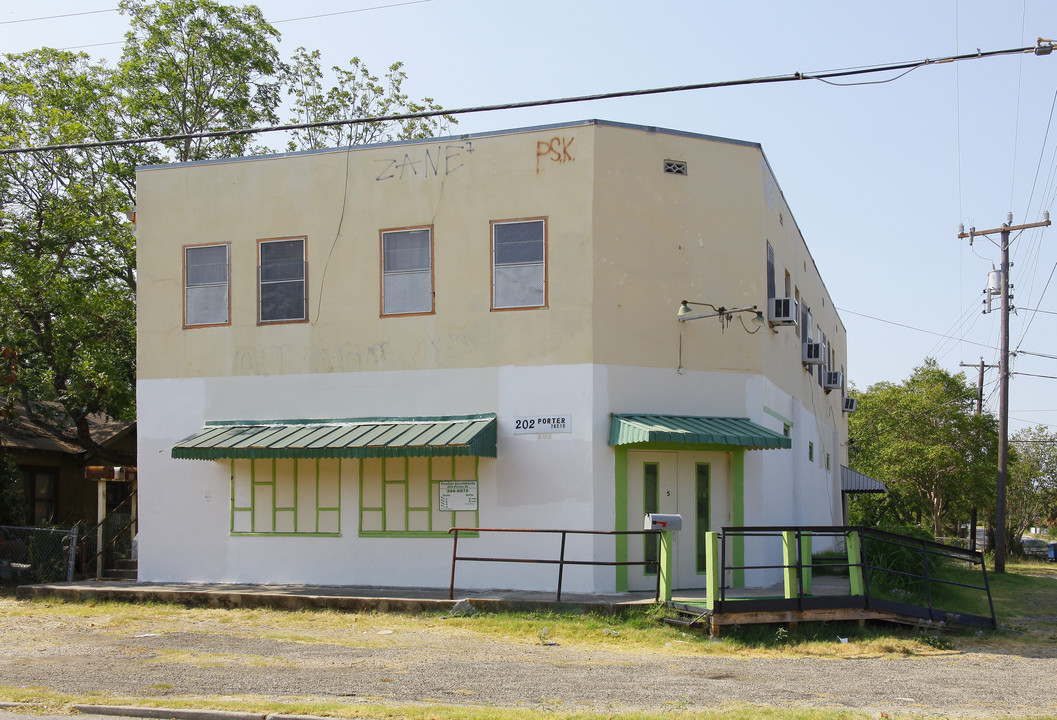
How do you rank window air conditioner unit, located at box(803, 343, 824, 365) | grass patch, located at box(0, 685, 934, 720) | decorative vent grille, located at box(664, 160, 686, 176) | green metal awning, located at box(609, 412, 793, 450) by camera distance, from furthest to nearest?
window air conditioner unit, located at box(803, 343, 824, 365) < decorative vent grille, located at box(664, 160, 686, 176) < green metal awning, located at box(609, 412, 793, 450) < grass patch, located at box(0, 685, 934, 720)

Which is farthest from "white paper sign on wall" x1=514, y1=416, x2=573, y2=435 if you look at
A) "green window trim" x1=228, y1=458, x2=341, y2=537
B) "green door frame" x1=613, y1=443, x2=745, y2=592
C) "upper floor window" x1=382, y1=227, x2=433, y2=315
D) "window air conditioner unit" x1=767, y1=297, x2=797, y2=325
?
"window air conditioner unit" x1=767, y1=297, x2=797, y2=325

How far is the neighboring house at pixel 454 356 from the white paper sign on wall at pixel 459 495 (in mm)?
41

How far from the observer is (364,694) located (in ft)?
30.9

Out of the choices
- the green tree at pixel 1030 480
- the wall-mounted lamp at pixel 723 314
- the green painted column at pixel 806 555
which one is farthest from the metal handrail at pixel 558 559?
the green tree at pixel 1030 480

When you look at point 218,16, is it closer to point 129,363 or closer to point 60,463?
point 129,363

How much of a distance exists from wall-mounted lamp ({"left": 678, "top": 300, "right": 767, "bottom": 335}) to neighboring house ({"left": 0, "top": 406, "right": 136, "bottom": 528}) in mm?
15713

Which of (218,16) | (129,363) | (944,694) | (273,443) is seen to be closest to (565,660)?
(944,694)

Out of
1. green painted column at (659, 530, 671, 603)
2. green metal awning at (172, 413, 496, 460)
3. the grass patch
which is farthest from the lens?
green metal awning at (172, 413, 496, 460)

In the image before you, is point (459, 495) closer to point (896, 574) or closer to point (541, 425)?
point (541, 425)

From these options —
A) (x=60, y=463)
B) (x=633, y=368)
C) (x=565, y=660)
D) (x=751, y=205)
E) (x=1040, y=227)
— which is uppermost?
(x=1040, y=227)

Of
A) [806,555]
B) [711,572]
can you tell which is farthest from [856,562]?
[711,572]

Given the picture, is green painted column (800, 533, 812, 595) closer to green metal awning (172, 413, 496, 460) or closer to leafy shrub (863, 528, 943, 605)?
leafy shrub (863, 528, 943, 605)

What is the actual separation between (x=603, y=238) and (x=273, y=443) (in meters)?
6.27

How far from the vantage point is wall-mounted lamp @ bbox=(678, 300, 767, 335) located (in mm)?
16641
